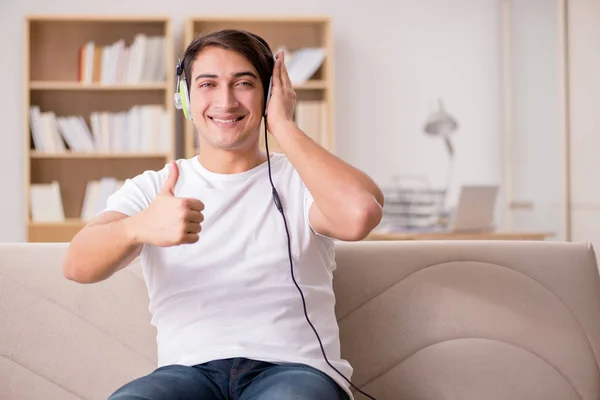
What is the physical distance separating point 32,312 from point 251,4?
398 centimetres

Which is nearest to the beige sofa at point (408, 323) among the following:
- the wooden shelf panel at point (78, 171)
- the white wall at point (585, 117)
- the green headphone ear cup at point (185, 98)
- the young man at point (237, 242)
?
the young man at point (237, 242)

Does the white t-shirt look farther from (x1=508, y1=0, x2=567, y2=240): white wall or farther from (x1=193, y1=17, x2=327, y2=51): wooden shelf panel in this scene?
(x1=193, y1=17, x2=327, y2=51): wooden shelf panel

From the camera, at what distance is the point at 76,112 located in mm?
5371

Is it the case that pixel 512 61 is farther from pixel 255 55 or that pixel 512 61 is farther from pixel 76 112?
pixel 255 55

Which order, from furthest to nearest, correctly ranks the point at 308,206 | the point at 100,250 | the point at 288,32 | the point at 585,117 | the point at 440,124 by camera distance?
the point at 288,32, the point at 440,124, the point at 585,117, the point at 308,206, the point at 100,250

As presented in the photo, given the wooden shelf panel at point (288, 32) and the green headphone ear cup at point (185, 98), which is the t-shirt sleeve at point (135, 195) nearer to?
the green headphone ear cup at point (185, 98)

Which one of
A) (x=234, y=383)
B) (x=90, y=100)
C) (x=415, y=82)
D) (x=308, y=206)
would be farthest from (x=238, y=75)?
(x=415, y=82)

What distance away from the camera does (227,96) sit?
179 cm

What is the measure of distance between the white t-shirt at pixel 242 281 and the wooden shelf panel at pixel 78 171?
12.0 feet

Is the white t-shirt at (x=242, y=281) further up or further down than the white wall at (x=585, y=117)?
further down

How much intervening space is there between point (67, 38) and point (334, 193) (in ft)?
13.6

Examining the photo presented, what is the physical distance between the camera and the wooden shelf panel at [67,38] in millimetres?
5340

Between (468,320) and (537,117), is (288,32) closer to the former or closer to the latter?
(537,117)

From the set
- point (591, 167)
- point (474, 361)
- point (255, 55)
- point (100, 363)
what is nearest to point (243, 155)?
point (255, 55)
